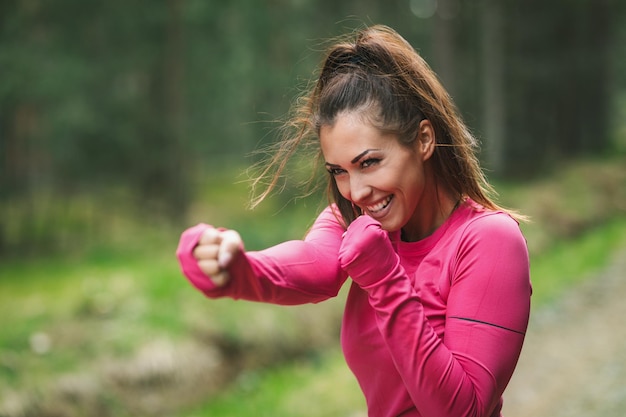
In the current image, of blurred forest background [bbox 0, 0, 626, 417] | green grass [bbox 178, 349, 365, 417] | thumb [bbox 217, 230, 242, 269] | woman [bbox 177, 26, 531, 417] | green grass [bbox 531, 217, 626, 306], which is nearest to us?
thumb [bbox 217, 230, 242, 269]

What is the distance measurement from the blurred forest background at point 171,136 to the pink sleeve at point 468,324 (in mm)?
944

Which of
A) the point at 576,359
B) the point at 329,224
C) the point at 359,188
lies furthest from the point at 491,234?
the point at 576,359

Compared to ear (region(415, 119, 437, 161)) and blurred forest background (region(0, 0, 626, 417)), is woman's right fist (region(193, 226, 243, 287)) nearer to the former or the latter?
ear (region(415, 119, 437, 161))

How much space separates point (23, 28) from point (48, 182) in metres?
6.30

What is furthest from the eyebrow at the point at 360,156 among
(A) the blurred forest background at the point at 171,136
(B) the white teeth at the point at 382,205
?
(A) the blurred forest background at the point at 171,136

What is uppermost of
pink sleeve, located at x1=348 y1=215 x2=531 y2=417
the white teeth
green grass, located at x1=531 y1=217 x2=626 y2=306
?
the white teeth

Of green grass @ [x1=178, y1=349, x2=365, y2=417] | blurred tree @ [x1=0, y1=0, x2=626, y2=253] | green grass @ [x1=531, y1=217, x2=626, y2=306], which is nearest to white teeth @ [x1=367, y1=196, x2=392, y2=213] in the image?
green grass @ [x1=178, y1=349, x2=365, y2=417]

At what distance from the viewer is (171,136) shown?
14062mm

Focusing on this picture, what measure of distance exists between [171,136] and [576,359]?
9710 millimetres

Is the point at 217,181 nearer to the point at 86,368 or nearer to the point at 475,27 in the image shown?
the point at 475,27

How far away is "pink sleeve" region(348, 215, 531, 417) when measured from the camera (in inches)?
61.9

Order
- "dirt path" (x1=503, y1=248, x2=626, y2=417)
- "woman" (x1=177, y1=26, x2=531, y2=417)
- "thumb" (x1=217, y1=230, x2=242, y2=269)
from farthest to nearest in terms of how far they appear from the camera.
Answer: "dirt path" (x1=503, y1=248, x2=626, y2=417), "woman" (x1=177, y1=26, x2=531, y2=417), "thumb" (x1=217, y1=230, x2=242, y2=269)

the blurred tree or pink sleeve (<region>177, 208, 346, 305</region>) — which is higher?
pink sleeve (<region>177, 208, 346, 305</region>)

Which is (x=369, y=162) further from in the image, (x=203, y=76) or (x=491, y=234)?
(x=203, y=76)
